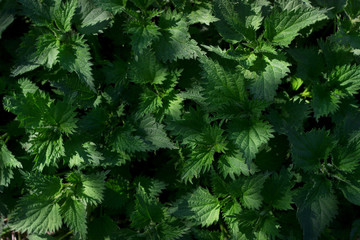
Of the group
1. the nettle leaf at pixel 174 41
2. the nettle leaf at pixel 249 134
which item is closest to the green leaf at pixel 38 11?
the nettle leaf at pixel 174 41

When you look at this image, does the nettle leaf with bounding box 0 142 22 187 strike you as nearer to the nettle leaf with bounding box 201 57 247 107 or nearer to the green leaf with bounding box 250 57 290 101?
the nettle leaf with bounding box 201 57 247 107

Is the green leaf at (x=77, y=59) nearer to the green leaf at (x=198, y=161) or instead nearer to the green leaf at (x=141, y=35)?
the green leaf at (x=141, y=35)

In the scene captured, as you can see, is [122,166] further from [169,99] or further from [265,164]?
[265,164]

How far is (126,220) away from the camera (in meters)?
2.99

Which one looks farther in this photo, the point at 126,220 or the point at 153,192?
the point at 126,220

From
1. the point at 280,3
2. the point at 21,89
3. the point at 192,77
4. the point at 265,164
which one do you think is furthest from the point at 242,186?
the point at 21,89

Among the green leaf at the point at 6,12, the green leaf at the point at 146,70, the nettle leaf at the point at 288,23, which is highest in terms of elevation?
the nettle leaf at the point at 288,23

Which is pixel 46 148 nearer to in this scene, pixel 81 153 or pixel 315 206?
pixel 81 153

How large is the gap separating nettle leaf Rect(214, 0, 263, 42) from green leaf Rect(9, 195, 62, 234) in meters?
1.75

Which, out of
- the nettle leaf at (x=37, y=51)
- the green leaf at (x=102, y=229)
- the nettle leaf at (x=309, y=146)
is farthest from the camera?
the green leaf at (x=102, y=229)

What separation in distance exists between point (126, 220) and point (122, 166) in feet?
1.86

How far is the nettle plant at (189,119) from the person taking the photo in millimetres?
2275

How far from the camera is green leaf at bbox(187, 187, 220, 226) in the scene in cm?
239

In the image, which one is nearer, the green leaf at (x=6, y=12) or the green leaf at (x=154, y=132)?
the green leaf at (x=154, y=132)
